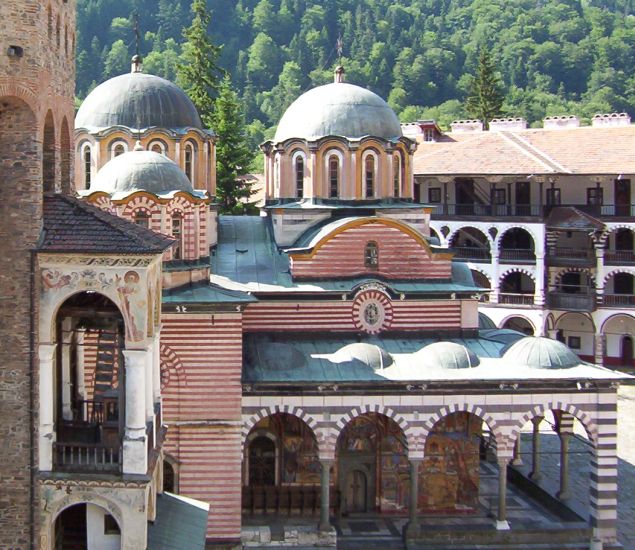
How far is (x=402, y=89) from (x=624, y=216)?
232 ft

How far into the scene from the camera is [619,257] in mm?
46531

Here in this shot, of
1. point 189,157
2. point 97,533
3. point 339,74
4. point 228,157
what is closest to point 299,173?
point 189,157

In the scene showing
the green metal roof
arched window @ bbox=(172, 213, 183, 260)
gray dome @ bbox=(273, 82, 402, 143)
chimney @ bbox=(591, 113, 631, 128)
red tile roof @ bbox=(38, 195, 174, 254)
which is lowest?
the green metal roof

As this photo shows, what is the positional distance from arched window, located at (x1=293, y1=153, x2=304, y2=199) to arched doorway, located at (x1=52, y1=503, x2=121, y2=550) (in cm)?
1484

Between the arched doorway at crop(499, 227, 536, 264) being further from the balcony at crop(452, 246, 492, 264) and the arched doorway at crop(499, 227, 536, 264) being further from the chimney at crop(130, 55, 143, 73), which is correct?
the chimney at crop(130, 55, 143, 73)

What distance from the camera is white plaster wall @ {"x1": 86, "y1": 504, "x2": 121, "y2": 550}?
54.2 ft

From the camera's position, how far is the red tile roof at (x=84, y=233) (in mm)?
15867

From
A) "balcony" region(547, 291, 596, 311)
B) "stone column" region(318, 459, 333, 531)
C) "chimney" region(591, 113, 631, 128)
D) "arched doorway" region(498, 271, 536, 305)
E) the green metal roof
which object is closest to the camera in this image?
the green metal roof

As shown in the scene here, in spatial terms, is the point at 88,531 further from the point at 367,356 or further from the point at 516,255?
the point at 516,255

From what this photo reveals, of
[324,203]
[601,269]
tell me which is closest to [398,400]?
[324,203]

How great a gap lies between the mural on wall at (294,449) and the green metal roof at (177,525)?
624 cm

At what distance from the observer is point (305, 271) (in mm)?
27250

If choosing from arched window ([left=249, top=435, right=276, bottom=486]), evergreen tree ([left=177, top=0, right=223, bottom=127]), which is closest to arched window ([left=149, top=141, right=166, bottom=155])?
arched window ([left=249, top=435, right=276, bottom=486])

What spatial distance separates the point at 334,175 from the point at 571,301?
66.9ft
